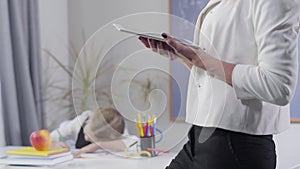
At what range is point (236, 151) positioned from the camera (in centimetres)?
94

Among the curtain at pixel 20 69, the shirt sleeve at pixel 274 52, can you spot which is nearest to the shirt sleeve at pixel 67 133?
the curtain at pixel 20 69

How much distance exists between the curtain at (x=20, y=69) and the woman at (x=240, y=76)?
170 centimetres

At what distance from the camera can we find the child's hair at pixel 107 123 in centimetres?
110

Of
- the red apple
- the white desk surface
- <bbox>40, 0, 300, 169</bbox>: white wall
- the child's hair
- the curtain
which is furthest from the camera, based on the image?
<bbox>40, 0, 300, 169</bbox>: white wall

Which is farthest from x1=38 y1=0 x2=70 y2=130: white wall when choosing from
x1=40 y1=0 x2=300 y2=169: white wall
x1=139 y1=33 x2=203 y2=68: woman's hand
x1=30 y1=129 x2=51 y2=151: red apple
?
x1=139 y1=33 x2=203 y2=68: woman's hand

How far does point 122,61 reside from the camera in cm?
118

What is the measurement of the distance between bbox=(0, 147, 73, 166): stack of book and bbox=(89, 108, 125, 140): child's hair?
2.18ft

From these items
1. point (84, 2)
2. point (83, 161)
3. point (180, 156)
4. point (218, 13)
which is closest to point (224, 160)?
point (180, 156)

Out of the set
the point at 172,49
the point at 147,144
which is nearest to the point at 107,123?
the point at 172,49

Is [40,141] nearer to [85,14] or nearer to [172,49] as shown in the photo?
[172,49]

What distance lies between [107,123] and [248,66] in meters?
0.37

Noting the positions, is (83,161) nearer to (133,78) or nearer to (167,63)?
(133,78)

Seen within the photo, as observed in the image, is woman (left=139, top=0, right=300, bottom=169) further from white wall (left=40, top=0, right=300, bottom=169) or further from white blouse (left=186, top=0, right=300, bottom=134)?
white wall (left=40, top=0, right=300, bottom=169)

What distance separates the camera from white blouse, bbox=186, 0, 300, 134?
862 millimetres
